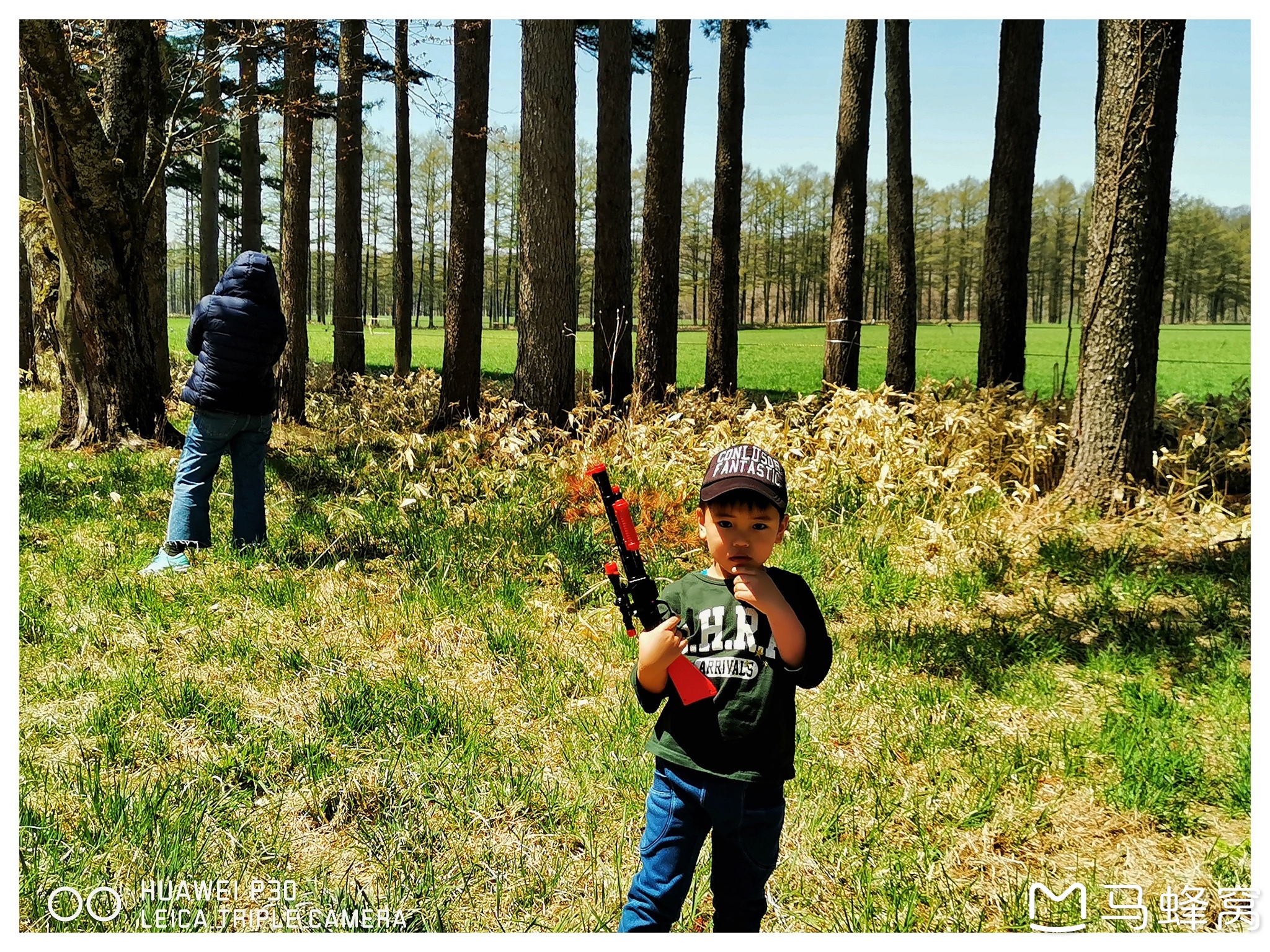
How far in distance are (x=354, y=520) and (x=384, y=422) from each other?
5424mm

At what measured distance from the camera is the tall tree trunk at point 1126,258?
21.2 ft

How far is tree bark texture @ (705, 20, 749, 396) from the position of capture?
1363 centimetres

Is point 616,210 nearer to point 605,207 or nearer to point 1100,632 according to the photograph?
point 605,207

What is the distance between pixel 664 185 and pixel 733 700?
32.4 ft

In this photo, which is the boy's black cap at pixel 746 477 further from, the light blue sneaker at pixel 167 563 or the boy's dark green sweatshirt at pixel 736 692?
the light blue sneaker at pixel 167 563

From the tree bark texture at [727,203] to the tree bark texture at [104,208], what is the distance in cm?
764

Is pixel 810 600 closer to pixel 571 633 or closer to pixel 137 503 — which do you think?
pixel 571 633

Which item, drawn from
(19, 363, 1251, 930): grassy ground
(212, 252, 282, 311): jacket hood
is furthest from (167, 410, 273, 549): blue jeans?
(212, 252, 282, 311): jacket hood

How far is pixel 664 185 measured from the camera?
11.1 m

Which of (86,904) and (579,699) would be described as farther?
(579,699)

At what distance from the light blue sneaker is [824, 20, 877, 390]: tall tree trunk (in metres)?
8.77

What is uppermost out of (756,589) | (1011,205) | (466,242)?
(1011,205)

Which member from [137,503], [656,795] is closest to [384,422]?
[137,503]

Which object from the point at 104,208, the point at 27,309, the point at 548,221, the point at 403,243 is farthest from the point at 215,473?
the point at 27,309
